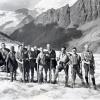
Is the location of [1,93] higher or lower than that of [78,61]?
lower

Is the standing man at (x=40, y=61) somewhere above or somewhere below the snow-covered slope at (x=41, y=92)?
above

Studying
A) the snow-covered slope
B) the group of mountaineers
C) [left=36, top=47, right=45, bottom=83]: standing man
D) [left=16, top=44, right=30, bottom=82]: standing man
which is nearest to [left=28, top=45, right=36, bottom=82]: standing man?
the group of mountaineers

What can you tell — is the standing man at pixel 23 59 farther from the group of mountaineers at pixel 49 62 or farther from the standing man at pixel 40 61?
the standing man at pixel 40 61

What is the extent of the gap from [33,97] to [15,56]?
5.02 m

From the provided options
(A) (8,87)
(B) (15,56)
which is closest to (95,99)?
(A) (8,87)

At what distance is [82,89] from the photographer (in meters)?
20.1

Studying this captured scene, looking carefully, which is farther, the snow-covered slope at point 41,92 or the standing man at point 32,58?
the standing man at point 32,58

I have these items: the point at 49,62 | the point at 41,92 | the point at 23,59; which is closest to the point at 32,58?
the point at 23,59

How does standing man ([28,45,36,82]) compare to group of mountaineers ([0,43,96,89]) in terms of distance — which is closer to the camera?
group of mountaineers ([0,43,96,89])

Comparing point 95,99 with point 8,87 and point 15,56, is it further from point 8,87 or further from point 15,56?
point 15,56

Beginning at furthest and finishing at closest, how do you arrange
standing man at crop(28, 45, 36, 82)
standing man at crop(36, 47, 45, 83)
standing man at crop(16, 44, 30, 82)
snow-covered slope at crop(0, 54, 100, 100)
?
standing man at crop(28, 45, 36, 82)
standing man at crop(16, 44, 30, 82)
standing man at crop(36, 47, 45, 83)
snow-covered slope at crop(0, 54, 100, 100)

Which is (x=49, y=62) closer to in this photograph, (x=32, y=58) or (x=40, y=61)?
(x=40, y=61)

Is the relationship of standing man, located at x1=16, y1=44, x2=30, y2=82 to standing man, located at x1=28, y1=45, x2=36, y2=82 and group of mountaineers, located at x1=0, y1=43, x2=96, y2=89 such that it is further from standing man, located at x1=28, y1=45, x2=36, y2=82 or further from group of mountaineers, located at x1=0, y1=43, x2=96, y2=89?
standing man, located at x1=28, y1=45, x2=36, y2=82

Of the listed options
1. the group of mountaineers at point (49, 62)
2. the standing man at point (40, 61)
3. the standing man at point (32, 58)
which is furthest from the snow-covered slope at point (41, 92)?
the standing man at point (32, 58)
